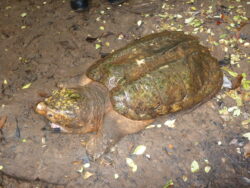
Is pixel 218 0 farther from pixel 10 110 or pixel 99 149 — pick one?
pixel 10 110

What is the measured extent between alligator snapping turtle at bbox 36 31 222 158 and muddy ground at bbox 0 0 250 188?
0.70ft

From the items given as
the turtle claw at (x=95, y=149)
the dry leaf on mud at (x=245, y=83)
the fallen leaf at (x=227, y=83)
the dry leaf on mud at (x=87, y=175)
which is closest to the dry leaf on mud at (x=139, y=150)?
the turtle claw at (x=95, y=149)

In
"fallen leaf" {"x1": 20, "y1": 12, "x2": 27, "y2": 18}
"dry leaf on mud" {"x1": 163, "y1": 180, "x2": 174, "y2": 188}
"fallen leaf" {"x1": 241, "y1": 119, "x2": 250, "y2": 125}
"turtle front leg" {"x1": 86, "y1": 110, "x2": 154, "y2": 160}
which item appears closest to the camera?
"dry leaf on mud" {"x1": 163, "y1": 180, "x2": 174, "y2": 188}

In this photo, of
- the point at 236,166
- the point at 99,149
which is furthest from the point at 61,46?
the point at 236,166

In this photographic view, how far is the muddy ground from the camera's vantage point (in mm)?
2982

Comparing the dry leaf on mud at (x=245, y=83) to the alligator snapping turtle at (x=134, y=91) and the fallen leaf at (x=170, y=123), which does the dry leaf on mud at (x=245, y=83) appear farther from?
the fallen leaf at (x=170, y=123)

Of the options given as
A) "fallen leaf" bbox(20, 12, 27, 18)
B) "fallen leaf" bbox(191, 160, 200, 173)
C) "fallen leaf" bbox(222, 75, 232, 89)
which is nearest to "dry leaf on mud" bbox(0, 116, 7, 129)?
"fallen leaf" bbox(20, 12, 27, 18)

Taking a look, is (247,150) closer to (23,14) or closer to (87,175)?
(87,175)

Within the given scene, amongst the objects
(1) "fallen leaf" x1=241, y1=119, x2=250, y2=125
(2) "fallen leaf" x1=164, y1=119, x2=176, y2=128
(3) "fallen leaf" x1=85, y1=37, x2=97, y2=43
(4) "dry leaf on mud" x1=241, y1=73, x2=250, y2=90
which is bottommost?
(2) "fallen leaf" x1=164, y1=119, x2=176, y2=128

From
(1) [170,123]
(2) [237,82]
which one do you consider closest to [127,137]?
(1) [170,123]

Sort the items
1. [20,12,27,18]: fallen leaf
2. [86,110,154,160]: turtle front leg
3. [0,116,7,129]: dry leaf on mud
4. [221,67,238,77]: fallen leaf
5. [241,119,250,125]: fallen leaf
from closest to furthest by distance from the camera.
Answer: [86,110,154,160]: turtle front leg → [241,119,250,125]: fallen leaf → [0,116,7,129]: dry leaf on mud → [221,67,238,77]: fallen leaf → [20,12,27,18]: fallen leaf

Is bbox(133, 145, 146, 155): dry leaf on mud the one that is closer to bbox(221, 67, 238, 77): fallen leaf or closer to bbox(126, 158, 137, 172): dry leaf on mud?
bbox(126, 158, 137, 172): dry leaf on mud

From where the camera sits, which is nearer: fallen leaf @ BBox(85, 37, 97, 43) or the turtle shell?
the turtle shell

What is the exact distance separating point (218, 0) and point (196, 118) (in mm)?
2604
